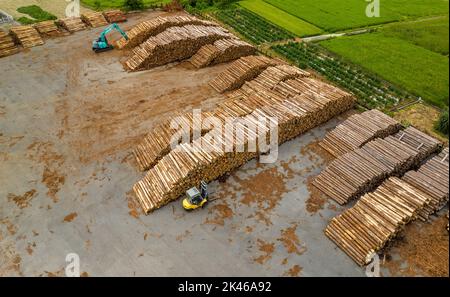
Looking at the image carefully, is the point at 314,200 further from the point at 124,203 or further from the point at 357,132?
the point at 124,203

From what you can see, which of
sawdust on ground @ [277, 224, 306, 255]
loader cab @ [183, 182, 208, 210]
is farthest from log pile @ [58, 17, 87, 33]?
sawdust on ground @ [277, 224, 306, 255]

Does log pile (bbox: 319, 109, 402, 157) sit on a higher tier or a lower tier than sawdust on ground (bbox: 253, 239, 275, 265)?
higher

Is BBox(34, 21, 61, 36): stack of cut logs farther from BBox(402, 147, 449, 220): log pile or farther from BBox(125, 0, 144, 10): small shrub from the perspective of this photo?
BBox(402, 147, 449, 220): log pile

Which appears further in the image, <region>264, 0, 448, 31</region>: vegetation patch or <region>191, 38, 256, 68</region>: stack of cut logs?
<region>264, 0, 448, 31</region>: vegetation patch

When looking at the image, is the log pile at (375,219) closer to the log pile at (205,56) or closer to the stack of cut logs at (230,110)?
the stack of cut logs at (230,110)

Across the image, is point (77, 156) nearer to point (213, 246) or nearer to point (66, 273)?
point (66, 273)

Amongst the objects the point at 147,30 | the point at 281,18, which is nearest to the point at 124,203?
the point at 147,30
